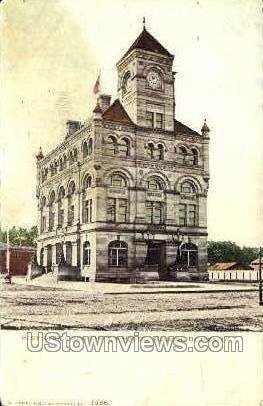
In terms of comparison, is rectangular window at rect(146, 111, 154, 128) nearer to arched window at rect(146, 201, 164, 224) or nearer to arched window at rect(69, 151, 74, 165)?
arched window at rect(146, 201, 164, 224)

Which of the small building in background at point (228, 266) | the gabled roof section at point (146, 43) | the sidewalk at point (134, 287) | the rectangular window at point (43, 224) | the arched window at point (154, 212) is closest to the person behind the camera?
the gabled roof section at point (146, 43)

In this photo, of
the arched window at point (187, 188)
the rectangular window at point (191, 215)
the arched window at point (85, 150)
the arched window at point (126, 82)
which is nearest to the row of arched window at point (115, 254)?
the rectangular window at point (191, 215)

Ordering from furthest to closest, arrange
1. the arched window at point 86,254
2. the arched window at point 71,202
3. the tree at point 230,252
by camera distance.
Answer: the arched window at point 71,202, the arched window at point 86,254, the tree at point 230,252

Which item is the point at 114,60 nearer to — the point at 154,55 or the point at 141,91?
the point at 154,55

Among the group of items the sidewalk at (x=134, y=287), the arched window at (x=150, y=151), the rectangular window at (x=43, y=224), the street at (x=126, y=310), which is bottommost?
the street at (x=126, y=310)

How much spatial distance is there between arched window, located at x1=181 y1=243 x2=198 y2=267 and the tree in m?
0.34

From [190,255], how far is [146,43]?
3851 mm

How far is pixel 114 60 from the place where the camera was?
7.55m

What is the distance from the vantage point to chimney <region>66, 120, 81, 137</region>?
7.82m

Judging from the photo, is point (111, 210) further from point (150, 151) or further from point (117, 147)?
point (150, 151)

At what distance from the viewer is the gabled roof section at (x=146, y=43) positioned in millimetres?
7512

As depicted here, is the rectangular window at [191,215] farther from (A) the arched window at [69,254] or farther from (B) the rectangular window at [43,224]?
(B) the rectangular window at [43,224]

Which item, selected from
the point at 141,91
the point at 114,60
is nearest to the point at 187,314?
the point at 114,60

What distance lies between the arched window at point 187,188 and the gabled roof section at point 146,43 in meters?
2.48
